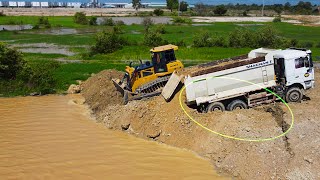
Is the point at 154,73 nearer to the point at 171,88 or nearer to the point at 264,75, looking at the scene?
the point at 171,88

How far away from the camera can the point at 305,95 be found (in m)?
20.2

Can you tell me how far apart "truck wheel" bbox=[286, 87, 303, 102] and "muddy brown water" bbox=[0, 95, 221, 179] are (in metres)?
6.22

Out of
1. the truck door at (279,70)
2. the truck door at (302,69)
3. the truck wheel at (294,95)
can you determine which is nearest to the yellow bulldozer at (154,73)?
the truck door at (279,70)

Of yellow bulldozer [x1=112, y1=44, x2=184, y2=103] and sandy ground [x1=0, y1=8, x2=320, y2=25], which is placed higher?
sandy ground [x1=0, y1=8, x2=320, y2=25]

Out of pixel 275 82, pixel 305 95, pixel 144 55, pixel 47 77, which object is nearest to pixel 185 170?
pixel 275 82

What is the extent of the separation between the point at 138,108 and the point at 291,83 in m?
7.62

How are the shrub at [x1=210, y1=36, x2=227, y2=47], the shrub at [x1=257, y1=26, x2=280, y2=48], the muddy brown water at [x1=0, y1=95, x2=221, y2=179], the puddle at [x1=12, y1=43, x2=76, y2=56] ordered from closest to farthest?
the muddy brown water at [x1=0, y1=95, x2=221, y2=179] → the puddle at [x1=12, y1=43, x2=76, y2=56] → the shrub at [x1=257, y1=26, x2=280, y2=48] → the shrub at [x1=210, y1=36, x2=227, y2=47]

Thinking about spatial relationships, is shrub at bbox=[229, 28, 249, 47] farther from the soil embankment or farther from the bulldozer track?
the bulldozer track

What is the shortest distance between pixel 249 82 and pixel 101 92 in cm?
1007

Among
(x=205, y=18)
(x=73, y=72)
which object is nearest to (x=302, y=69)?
(x=73, y=72)

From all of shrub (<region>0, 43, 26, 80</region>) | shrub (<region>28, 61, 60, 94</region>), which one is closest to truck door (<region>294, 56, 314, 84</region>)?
shrub (<region>28, 61, 60, 94</region>)

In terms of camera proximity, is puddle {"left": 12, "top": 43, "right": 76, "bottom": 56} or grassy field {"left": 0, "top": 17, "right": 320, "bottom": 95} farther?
puddle {"left": 12, "top": 43, "right": 76, "bottom": 56}

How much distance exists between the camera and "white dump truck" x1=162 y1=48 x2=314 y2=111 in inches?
697

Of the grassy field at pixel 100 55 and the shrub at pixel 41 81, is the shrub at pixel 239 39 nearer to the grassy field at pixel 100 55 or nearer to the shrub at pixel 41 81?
the grassy field at pixel 100 55
